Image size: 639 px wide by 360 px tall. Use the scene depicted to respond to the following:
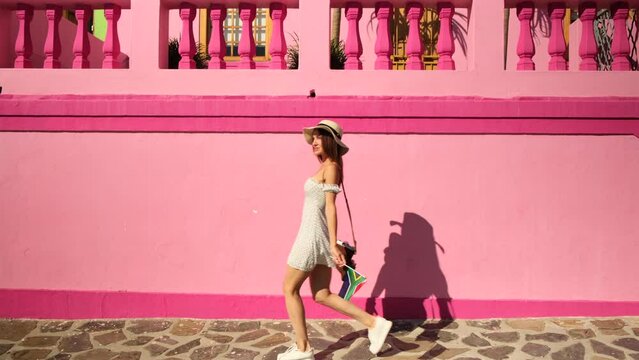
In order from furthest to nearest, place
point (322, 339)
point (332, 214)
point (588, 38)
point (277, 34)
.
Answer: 1. point (277, 34)
2. point (588, 38)
3. point (322, 339)
4. point (332, 214)

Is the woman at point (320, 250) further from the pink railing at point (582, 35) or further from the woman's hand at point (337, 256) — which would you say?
the pink railing at point (582, 35)

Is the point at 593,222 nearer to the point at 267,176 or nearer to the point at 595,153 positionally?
the point at 595,153

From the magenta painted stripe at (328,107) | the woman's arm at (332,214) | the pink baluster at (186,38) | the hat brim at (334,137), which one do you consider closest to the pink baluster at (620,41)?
the magenta painted stripe at (328,107)

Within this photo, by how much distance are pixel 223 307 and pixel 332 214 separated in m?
1.82

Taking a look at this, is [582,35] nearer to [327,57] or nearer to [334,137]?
[327,57]

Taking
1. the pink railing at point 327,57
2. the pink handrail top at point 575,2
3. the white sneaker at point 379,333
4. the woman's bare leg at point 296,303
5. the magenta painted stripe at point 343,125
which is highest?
the pink handrail top at point 575,2

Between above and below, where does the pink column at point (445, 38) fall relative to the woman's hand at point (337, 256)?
above

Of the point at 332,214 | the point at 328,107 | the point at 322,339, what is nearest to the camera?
the point at 332,214

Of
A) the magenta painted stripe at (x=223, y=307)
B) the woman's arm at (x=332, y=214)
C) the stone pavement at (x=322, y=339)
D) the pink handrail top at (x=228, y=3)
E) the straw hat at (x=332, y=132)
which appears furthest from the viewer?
the pink handrail top at (x=228, y=3)

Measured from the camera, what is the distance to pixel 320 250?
3.55m

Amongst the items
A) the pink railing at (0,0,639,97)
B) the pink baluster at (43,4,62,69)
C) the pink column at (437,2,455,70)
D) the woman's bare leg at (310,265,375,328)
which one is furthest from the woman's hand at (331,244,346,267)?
the pink baluster at (43,4,62,69)

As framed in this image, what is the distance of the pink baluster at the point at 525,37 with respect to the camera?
15.5 feet

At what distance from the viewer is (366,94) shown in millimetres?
4723

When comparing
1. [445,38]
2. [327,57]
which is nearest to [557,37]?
[445,38]
